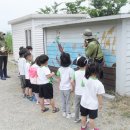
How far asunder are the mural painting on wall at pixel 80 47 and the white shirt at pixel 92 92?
3513 mm

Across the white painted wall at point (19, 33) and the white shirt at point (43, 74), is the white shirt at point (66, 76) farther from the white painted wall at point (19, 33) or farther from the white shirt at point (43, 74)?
the white painted wall at point (19, 33)

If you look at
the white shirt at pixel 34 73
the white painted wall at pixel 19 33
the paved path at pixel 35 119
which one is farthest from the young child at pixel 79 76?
the white painted wall at pixel 19 33

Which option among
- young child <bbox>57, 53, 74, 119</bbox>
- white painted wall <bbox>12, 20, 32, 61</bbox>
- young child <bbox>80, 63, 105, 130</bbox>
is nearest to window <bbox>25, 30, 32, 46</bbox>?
white painted wall <bbox>12, 20, 32, 61</bbox>

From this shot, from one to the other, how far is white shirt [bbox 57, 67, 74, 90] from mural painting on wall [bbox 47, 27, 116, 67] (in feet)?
8.72

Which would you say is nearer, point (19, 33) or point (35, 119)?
point (35, 119)

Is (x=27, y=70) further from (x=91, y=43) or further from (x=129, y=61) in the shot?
(x=129, y=61)

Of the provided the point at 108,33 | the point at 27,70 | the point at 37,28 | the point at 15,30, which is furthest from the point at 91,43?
the point at 15,30

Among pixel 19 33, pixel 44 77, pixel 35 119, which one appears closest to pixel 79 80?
pixel 44 77

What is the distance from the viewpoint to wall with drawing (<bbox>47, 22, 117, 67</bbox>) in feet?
27.5

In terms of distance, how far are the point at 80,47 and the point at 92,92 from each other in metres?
5.22

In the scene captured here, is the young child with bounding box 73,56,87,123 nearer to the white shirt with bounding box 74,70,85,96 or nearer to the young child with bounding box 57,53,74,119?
the white shirt with bounding box 74,70,85,96

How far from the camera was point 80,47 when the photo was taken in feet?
32.9

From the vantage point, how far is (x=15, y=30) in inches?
697

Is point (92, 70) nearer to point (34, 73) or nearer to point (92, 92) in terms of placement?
point (92, 92)
